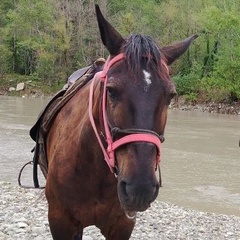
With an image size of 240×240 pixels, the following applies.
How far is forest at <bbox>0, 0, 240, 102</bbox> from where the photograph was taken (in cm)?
4062

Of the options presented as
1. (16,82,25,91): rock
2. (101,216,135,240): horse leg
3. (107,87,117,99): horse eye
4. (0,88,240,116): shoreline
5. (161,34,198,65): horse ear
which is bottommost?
(16,82,25,91): rock

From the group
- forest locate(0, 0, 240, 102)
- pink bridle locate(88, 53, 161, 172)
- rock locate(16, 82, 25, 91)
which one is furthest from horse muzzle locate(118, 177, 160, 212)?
rock locate(16, 82, 25, 91)

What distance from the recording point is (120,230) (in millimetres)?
3645

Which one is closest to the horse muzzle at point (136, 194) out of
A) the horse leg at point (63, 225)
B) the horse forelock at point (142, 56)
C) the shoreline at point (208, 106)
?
the horse forelock at point (142, 56)

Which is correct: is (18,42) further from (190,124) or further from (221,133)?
(221,133)

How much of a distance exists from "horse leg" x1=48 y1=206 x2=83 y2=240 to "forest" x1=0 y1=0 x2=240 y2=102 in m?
35.8

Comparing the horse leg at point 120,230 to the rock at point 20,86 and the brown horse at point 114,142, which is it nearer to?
the brown horse at point 114,142

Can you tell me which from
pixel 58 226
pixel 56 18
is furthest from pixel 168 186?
pixel 56 18

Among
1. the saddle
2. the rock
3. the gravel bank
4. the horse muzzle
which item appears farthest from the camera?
the rock

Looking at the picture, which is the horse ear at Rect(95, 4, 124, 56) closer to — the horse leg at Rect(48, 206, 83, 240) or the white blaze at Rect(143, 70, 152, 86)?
the white blaze at Rect(143, 70, 152, 86)

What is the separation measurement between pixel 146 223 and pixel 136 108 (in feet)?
18.8

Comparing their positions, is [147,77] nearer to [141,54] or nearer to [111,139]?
[141,54]

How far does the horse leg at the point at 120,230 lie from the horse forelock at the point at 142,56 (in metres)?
1.42

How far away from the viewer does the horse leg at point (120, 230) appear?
3615 mm
